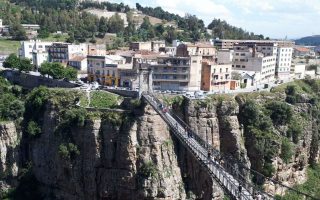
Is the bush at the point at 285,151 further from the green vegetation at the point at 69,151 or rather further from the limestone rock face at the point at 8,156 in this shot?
the limestone rock face at the point at 8,156

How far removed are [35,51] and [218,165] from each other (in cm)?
5249

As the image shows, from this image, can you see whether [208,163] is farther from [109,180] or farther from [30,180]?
[30,180]

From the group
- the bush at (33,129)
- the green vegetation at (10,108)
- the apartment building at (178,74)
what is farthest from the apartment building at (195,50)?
the green vegetation at (10,108)

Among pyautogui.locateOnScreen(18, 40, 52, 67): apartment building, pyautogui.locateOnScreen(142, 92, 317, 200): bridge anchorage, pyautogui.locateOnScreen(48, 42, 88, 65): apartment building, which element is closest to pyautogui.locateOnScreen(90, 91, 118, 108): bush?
pyautogui.locateOnScreen(142, 92, 317, 200): bridge anchorage

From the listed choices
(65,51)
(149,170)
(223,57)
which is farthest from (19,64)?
(149,170)

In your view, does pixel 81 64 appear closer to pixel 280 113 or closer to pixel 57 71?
pixel 57 71

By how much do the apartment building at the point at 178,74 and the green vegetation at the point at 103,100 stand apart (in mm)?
6990

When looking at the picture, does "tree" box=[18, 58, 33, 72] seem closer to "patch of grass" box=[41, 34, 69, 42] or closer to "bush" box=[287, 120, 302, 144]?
"patch of grass" box=[41, 34, 69, 42]

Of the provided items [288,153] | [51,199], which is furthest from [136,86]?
[288,153]

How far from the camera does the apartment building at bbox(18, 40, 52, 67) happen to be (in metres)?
73.2

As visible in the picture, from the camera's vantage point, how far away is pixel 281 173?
49.0 metres

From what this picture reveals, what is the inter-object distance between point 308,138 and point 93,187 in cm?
2887

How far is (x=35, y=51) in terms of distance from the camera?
73.2m

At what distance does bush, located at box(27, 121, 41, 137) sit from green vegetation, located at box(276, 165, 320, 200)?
29.9 metres
